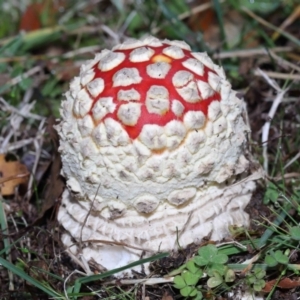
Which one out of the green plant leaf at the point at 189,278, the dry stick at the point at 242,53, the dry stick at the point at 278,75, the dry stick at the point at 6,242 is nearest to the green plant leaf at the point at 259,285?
the green plant leaf at the point at 189,278

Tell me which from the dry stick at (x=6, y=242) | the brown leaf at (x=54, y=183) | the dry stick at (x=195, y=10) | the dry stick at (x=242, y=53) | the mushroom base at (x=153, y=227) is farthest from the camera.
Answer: the dry stick at (x=195, y=10)

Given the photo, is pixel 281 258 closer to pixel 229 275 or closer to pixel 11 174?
pixel 229 275

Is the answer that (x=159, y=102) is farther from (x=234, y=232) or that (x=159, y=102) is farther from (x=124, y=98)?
(x=234, y=232)

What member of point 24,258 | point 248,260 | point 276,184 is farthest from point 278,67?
point 24,258

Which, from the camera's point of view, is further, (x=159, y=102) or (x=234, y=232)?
(x=234, y=232)

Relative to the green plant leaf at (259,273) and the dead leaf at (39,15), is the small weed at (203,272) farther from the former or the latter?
the dead leaf at (39,15)

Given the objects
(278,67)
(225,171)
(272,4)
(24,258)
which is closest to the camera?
(225,171)
